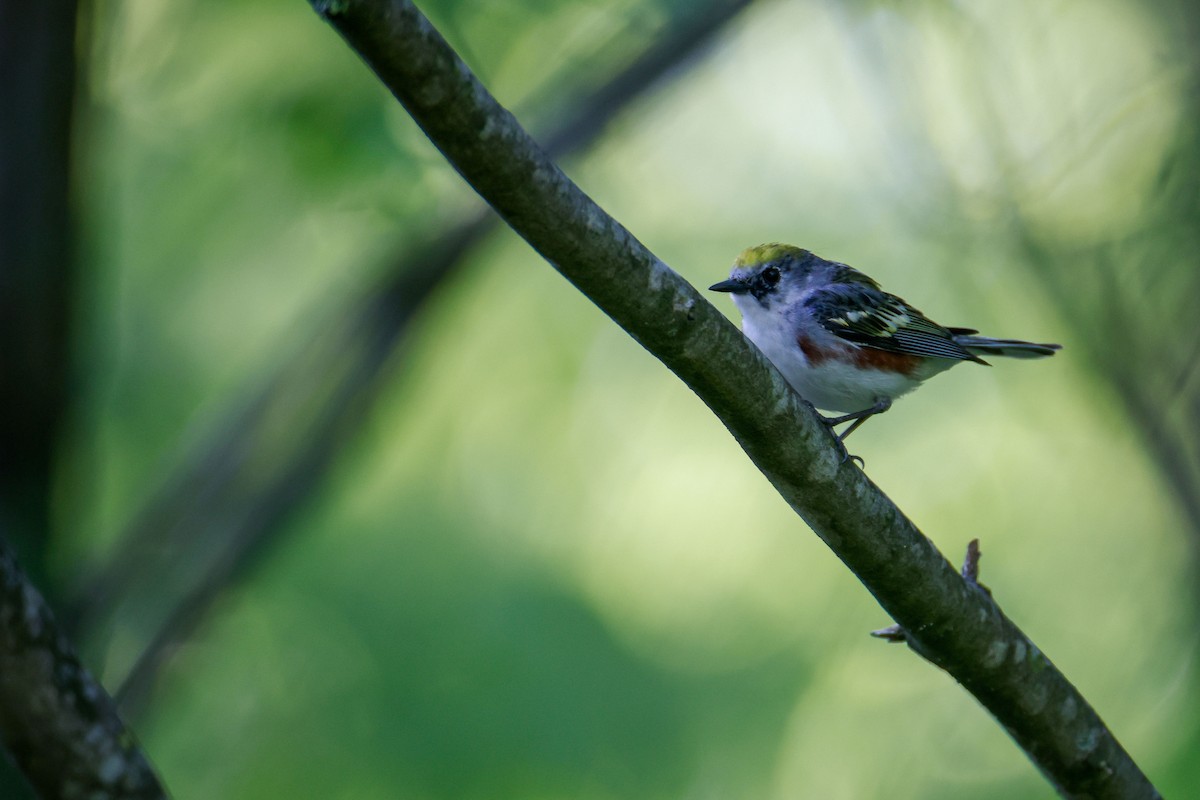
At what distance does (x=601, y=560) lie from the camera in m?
10.8

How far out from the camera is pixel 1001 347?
20.8 feet

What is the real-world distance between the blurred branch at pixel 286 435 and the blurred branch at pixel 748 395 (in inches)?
108

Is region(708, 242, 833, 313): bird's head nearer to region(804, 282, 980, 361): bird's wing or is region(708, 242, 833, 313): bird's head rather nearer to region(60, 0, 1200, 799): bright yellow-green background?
region(804, 282, 980, 361): bird's wing

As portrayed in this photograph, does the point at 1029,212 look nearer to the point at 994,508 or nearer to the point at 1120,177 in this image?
the point at 1120,177

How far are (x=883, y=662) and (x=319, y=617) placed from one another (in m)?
4.95

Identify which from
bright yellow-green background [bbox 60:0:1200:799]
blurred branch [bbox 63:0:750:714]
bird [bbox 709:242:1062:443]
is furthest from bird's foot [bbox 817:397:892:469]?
blurred branch [bbox 63:0:750:714]

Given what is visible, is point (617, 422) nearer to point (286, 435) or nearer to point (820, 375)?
point (286, 435)

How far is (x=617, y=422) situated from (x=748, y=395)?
299 inches

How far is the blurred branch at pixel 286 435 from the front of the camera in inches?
223

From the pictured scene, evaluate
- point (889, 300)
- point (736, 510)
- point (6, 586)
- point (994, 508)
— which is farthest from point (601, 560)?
point (6, 586)

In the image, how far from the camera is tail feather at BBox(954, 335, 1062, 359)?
6.22 meters

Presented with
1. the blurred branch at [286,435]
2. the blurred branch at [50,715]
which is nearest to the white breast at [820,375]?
the blurred branch at [286,435]

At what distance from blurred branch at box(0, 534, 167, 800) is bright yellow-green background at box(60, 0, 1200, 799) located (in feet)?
7.84

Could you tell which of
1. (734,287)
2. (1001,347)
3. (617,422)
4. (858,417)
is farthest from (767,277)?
(617,422)
